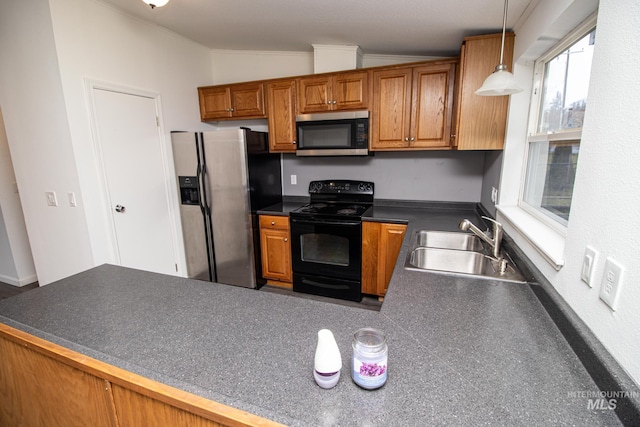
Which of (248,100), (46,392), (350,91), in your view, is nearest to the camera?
(46,392)

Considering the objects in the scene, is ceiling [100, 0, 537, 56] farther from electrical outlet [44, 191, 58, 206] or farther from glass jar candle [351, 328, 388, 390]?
glass jar candle [351, 328, 388, 390]

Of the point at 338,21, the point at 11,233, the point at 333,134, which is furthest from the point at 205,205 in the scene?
the point at 11,233

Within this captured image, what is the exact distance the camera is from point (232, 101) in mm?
3139

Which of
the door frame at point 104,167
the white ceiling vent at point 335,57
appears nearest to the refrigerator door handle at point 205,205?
the door frame at point 104,167

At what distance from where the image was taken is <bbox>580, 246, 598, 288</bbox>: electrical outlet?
84 centimetres

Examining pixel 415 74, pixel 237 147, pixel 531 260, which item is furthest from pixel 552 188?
pixel 237 147

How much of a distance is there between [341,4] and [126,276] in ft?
6.65

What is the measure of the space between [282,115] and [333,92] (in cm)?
56

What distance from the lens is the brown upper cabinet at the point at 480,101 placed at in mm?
1987

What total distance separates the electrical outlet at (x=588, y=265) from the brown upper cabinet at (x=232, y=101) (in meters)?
2.79

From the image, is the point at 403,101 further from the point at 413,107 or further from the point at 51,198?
the point at 51,198

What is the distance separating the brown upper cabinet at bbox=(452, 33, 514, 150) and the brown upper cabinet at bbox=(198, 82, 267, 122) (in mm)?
1851

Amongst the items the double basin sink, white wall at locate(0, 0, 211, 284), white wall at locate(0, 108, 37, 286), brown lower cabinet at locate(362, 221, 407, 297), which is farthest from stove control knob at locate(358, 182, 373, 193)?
white wall at locate(0, 108, 37, 286)

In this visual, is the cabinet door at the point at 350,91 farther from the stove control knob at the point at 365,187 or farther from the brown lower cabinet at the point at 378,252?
the brown lower cabinet at the point at 378,252
